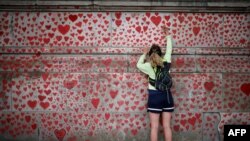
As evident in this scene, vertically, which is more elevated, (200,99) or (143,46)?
(143,46)

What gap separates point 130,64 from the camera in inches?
224

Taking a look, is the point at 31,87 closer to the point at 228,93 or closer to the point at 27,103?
the point at 27,103

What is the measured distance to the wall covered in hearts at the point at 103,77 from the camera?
568cm

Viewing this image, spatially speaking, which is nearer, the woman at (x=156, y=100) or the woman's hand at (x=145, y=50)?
the woman at (x=156, y=100)

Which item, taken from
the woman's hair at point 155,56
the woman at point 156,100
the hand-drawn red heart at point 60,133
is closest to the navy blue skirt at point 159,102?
the woman at point 156,100

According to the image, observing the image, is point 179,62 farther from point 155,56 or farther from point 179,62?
point 155,56

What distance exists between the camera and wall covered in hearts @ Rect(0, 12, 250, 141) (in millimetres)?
5676

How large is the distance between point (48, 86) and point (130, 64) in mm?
1783

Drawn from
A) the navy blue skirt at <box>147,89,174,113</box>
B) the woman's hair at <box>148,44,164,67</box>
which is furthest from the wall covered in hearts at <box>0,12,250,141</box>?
the navy blue skirt at <box>147,89,174,113</box>

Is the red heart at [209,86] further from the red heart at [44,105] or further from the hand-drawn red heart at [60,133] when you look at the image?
the red heart at [44,105]

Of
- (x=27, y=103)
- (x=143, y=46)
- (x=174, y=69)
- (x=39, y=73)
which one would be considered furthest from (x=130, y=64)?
(x=27, y=103)

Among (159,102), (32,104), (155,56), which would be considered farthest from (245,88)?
(32,104)

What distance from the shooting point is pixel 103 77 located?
224 inches

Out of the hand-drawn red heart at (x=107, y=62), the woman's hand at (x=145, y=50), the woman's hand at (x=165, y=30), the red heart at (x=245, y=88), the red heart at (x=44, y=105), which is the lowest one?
the red heart at (x=44, y=105)
